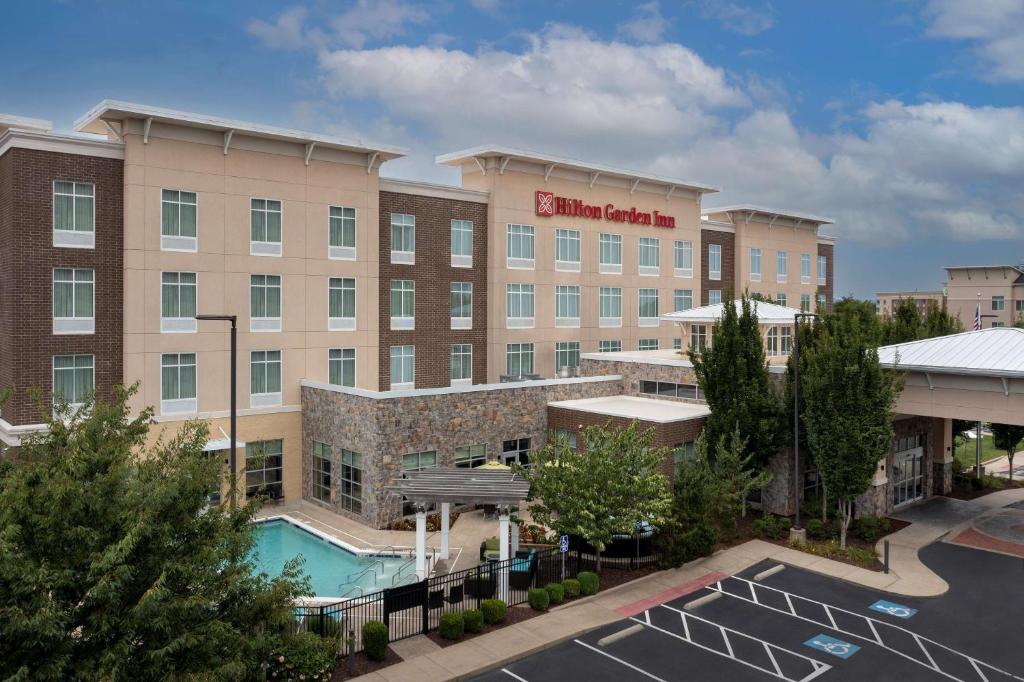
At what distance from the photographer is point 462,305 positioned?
42156 millimetres

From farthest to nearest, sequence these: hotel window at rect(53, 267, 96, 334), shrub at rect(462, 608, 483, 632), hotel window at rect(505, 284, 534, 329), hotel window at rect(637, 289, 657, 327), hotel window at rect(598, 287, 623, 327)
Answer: hotel window at rect(637, 289, 657, 327)
hotel window at rect(598, 287, 623, 327)
hotel window at rect(505, 284, 534, 329)
hotel window at rect(53, 267, 96, 334)
shrub at rect(462, 608, 483, 632)

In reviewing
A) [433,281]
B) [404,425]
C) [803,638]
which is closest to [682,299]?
[433,281]

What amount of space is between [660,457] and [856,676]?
327 inches

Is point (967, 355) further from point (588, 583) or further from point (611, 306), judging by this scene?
point (611, 306)

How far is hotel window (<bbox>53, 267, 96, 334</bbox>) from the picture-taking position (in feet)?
99.1

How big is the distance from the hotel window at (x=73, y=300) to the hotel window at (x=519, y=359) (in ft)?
69.5

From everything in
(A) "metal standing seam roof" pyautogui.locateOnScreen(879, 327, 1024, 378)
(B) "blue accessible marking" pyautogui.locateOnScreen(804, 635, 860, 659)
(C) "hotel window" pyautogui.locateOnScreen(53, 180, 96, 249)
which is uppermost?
(C) "hotel window" pyautogui.locateOnScreen(53, 180, 96, 249)

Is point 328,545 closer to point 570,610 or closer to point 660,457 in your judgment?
point 570,610

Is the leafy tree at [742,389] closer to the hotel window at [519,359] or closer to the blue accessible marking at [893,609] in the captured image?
the blue accessible marking at [893,609]

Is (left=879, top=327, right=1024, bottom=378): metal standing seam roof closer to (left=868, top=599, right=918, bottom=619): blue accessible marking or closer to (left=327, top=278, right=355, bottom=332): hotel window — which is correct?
(left=868, top=599, right=918, bottom=619): blue accessible marking

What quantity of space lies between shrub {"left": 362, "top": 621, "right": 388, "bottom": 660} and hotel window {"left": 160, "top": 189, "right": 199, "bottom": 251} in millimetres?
20397

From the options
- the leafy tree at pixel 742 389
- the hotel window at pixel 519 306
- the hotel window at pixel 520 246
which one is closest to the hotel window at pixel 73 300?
the hotel window at pixel 519 306

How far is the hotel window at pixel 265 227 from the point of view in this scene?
1346 inches

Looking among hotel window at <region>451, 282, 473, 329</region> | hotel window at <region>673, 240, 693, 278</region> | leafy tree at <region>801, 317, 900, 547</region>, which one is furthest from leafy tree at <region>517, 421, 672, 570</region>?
hotel window at <region>673, 240, 693, 278</region>
